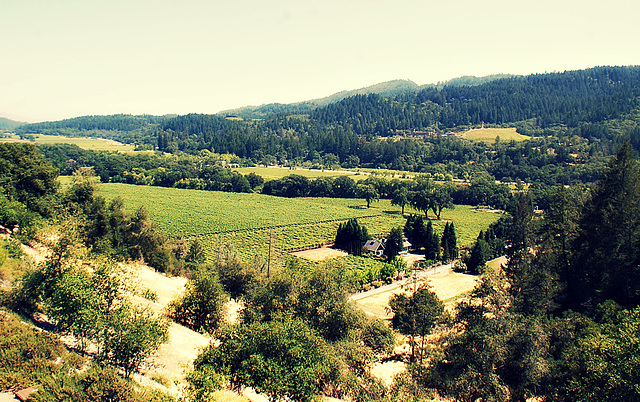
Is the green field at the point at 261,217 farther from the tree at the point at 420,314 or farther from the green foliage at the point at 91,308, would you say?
the green foliage at the point at 91,308

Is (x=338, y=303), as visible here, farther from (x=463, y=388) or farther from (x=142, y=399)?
(x=142, y=399)

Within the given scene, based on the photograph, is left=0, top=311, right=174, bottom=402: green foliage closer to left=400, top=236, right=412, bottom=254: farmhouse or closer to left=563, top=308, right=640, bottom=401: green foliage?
left=563, top=308, right=640, bottom=401: green foliage

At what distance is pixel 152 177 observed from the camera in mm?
125688

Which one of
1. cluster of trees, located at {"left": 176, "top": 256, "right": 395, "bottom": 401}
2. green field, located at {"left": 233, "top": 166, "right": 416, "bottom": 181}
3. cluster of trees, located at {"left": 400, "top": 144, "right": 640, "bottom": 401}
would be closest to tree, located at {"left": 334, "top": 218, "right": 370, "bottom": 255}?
cluster of trees, located at {"left": 400, "top": 144, "right": 640, "bottom": 401}

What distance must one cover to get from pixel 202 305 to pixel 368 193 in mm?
76255

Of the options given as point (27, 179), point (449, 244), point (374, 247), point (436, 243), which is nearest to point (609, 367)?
point (27, 179)

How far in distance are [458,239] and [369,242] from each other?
16.8m

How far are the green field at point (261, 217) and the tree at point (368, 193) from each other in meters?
1.59

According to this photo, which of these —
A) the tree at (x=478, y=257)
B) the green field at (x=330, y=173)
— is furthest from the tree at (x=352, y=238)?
the green field at (x=330, y=173)

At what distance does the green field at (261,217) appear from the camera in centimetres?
6588

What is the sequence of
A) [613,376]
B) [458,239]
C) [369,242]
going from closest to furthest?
[613,376] < [369,242] < [458,239]

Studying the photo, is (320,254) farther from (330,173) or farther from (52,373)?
(330,173)

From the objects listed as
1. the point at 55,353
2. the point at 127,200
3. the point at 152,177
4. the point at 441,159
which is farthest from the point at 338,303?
the point at 441,159

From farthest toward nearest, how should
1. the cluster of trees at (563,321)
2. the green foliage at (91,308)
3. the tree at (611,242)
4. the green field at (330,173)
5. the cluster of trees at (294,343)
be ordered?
the green field at (330,173), the tree at (611,242), the cluster of trees at (563,321), the green foliage at (91,308), the cluster of trees at (294,343)
